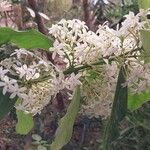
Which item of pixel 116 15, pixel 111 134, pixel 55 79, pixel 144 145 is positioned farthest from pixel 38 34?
pixel 116 15

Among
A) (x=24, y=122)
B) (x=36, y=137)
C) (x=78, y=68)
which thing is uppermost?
(x=78, y=68)

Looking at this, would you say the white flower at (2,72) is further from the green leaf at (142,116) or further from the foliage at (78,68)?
the green leaf at (142,116)

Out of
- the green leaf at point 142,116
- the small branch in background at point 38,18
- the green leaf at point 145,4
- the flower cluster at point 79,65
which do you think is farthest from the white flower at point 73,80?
the small branch in background at point 38,18

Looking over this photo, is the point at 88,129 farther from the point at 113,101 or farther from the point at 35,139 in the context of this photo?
the point at 113,101

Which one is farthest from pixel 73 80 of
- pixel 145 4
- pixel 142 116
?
pixel 142 116

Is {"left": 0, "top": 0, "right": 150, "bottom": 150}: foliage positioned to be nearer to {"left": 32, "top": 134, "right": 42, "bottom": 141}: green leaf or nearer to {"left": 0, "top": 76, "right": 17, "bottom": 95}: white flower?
{"left": 0, "top": 76, "right": 17, "bottom": 95}: white flower

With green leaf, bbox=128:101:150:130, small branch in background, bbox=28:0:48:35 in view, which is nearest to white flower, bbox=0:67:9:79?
green leaf, bbox=128:101:150:130

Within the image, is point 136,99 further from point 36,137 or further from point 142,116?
point 36,137

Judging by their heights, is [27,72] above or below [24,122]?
above
